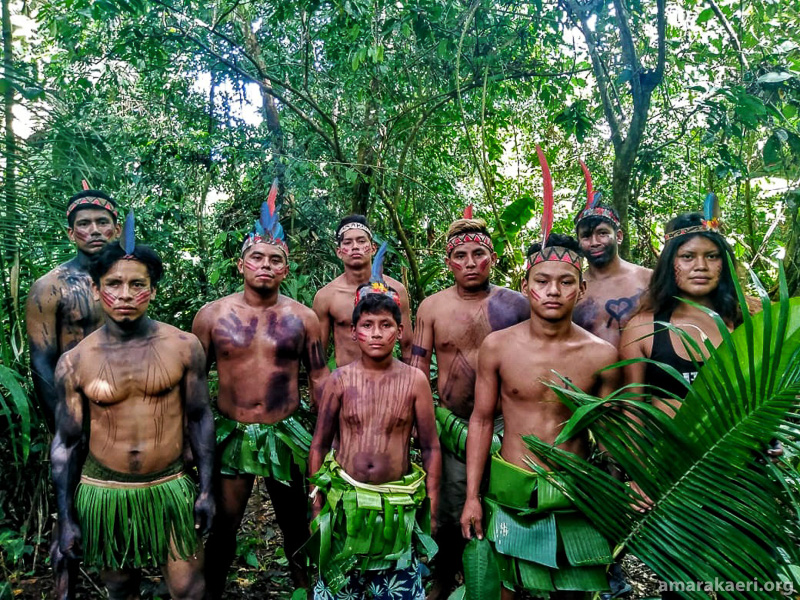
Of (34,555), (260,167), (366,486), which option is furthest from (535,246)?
(260,167)

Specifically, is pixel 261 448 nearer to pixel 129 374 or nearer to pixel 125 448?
pixel 125 448

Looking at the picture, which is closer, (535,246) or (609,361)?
(609,361)

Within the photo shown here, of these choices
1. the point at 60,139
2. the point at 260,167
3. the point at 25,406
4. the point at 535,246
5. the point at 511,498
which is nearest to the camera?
the point at 25,406

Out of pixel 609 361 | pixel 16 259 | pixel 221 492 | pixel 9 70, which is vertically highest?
pixel 9 70

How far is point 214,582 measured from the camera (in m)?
2.95

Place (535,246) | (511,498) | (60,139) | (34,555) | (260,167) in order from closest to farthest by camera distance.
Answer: (511,498) → (535,246) → (60,139) → (34,555) → (260,167)

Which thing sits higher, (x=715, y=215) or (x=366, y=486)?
(x=715, y=215)

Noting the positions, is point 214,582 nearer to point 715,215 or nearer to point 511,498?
point 511,498

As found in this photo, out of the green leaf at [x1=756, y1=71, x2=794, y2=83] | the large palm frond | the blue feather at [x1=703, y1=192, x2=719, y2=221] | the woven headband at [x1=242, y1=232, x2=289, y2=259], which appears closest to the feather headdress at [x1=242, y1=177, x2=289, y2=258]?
the woven headband at [x1=242, y1=232, x2=289, y2=259]

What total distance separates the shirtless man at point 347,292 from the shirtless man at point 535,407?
1.16 m

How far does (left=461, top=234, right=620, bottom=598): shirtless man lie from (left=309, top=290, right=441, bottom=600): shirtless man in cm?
24

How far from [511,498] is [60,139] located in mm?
2784

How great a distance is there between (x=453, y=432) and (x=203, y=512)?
1.21 metres

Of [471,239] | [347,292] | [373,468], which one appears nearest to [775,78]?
[471,239]
